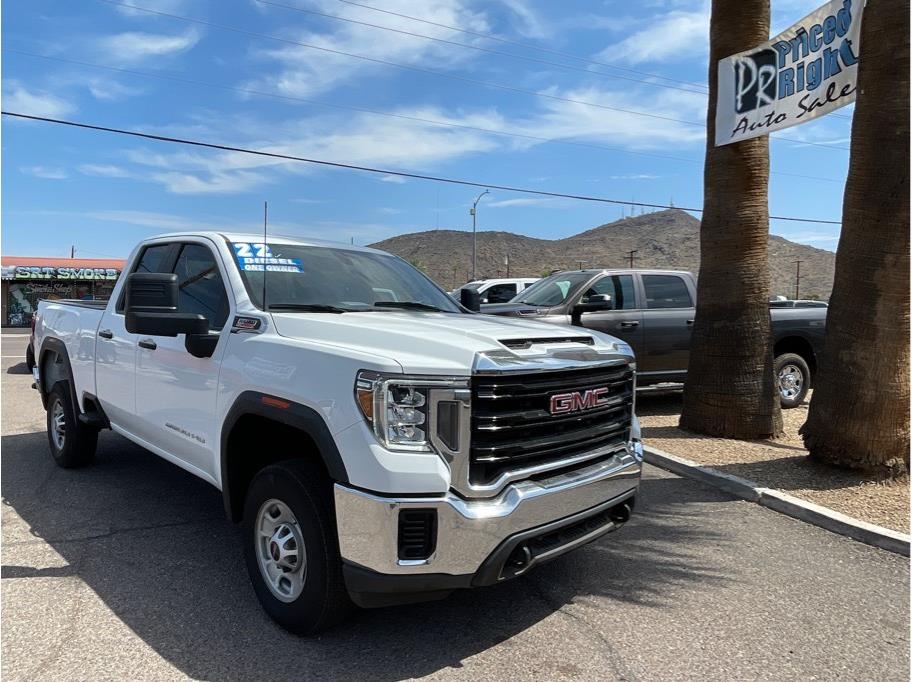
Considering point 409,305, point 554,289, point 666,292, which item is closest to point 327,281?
point 409,305

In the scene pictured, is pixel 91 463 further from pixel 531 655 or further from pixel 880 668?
pixel 880 668

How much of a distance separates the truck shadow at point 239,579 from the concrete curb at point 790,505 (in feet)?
0.55

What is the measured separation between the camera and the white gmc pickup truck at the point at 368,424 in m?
2.74

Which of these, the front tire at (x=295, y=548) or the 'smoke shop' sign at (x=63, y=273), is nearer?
the front tire at (x=295, y=548)

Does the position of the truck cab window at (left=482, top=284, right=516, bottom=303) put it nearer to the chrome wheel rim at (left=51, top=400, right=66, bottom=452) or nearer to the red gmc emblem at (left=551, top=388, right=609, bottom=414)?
the chrome wheel rim at (left=51, top=400, right=66, bottom=452)

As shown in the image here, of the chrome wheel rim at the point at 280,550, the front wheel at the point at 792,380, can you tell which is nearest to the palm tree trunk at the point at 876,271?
the front wheel at the point at 792,380

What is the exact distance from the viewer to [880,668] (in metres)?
3.05

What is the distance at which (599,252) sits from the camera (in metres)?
115

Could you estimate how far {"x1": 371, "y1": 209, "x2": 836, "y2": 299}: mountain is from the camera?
94.3m

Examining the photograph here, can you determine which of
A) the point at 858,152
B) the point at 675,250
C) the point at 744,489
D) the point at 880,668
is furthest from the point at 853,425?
the point at 675,250

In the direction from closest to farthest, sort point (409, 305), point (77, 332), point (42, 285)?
point (409, 305), point (77, 332), point (42, 285)

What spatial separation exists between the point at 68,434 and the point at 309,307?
3394mm

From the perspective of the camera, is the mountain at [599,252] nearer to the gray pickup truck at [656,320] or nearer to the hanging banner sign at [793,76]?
the gray pickup truck at [656,320]

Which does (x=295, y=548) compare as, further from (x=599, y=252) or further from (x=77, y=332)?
(x=599, y=252)
